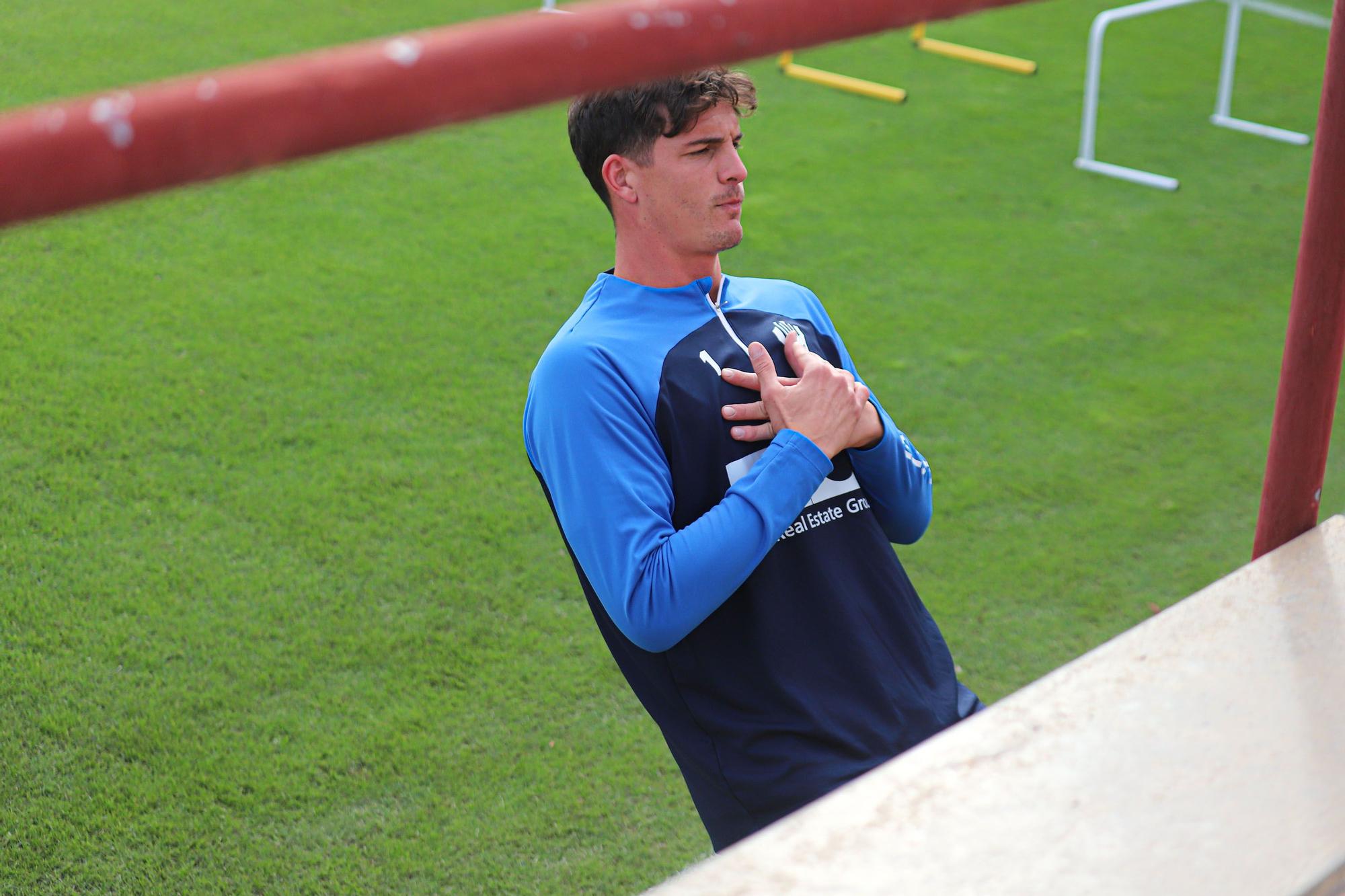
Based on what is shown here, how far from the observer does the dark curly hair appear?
191 centimetres

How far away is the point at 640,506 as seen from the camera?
1733 mm

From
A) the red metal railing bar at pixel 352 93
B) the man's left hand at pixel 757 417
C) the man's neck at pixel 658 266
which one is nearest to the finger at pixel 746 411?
the man's left hand at pixel 757 417

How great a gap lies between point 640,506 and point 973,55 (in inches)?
279

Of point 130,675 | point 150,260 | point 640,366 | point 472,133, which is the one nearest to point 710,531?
point 640,366

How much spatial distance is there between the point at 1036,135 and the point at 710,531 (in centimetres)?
583

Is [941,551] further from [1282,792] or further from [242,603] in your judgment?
[1282,792]

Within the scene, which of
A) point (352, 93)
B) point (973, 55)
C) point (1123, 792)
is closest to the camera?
point (352, 93)

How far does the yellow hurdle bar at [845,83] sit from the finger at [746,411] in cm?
585

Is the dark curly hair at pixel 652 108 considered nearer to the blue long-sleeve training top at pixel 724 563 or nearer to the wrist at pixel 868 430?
the blue long-sleeve training top at pixel 724 563

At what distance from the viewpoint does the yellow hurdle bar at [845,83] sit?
289 inches

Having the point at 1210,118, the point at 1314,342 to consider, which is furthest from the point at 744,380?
the point at 1210,118

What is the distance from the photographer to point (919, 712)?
190 centimetres

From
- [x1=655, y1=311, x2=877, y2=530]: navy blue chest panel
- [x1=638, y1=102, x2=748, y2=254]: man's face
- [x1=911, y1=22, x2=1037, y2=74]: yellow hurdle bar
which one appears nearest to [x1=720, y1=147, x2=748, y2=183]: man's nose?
[x1=638, y1=102, x2=748, y2=254]: man's face

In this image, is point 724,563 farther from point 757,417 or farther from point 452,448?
point 452,448
